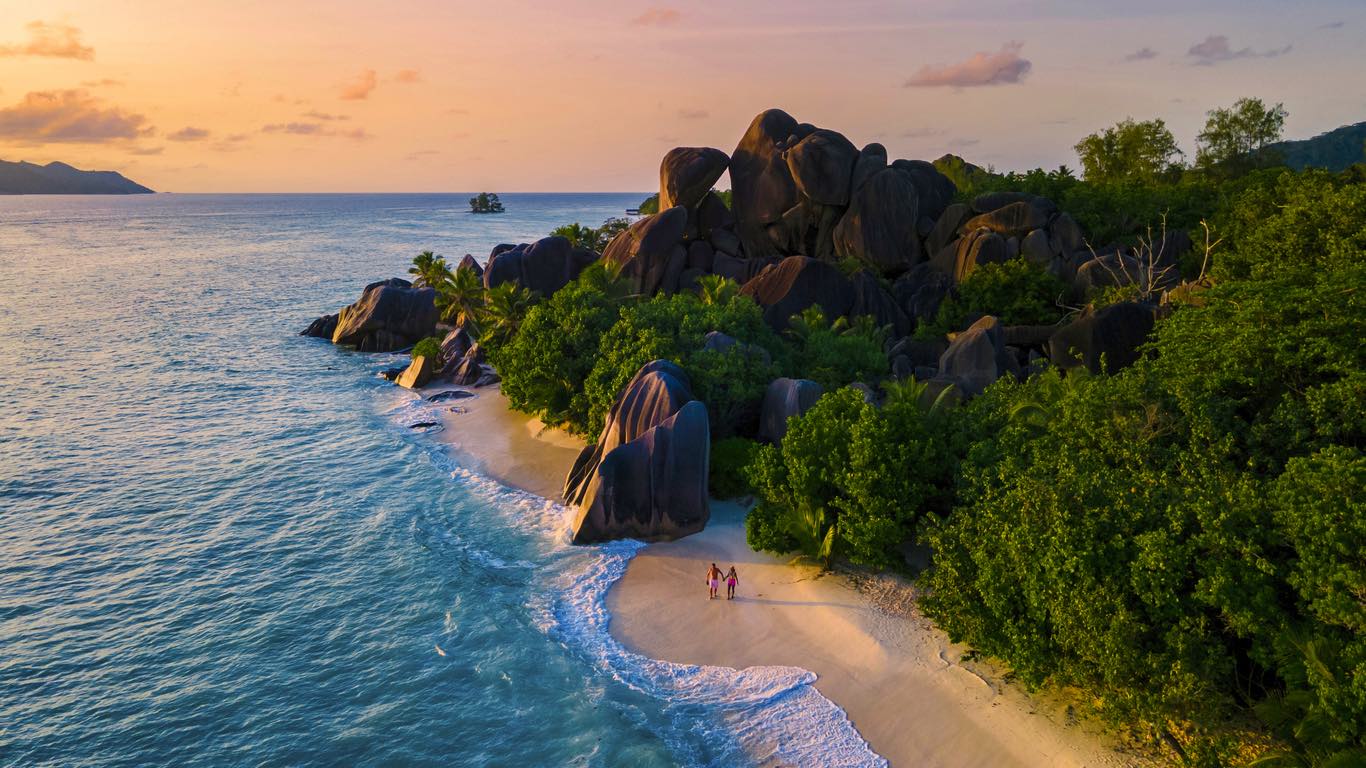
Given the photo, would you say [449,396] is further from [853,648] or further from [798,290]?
[853,648]

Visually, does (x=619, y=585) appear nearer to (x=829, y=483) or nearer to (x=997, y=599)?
(x=829, y=483)

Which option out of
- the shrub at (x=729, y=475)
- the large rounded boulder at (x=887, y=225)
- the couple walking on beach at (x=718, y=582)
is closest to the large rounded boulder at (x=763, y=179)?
the large rounded boulder at (x=887, y=225)

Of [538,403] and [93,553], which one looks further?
[538,403]

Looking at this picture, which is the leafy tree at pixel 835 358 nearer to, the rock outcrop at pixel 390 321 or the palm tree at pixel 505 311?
the palm tree at pixel 505 311

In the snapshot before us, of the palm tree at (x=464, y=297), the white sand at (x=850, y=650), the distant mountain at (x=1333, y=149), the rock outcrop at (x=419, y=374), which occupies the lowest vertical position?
the white sand at (x=850, y=650)

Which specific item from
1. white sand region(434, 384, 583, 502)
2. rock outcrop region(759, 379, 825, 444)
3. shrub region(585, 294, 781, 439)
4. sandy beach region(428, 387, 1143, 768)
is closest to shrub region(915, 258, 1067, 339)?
shrub region(585, 294, 781, 439)

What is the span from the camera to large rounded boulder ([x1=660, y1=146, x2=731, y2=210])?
218 feet

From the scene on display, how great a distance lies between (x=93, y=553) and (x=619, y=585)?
69.7 feet

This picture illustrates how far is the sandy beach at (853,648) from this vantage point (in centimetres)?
1911

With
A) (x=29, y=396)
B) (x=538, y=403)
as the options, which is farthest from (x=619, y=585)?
(x=29, y=396)

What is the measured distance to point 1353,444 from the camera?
20.2m

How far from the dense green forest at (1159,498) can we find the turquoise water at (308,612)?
18.3ft

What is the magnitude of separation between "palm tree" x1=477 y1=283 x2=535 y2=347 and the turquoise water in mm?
7220

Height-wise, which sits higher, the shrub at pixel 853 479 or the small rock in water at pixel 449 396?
the shrub at pixel 853 479
